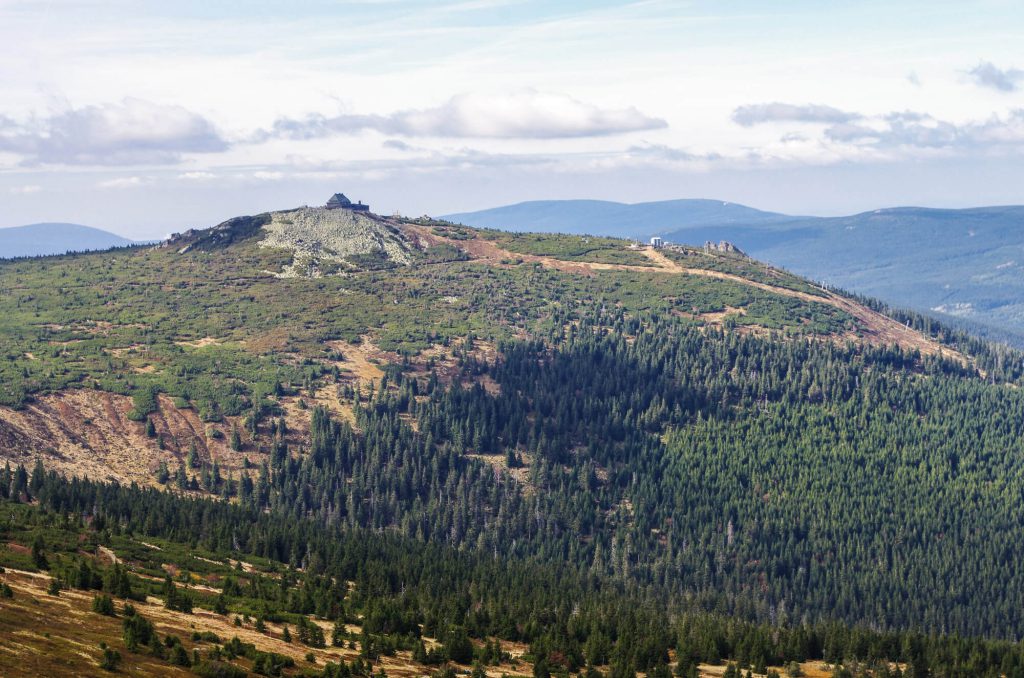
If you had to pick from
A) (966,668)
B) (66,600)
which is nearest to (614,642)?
(966,668)

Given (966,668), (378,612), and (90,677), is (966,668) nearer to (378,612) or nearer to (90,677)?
(378,612)

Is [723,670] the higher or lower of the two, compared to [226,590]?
lower

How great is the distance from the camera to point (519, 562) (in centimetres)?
19475

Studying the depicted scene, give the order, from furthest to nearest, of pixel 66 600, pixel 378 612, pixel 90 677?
pixel 378 612
pixel 66 600
pixel 90 677

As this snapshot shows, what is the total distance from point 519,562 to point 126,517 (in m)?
68.4

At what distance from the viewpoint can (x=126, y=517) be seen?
538ft

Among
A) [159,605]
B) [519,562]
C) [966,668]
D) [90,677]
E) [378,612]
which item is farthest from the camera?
A: [519,562]

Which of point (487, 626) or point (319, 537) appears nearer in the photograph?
point (487, 626)

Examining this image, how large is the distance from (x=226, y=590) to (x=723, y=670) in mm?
60577

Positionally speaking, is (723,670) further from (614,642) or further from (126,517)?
(126,517)

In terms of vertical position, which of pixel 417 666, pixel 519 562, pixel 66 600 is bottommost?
pixel 519 562

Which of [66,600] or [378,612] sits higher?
[66,600]

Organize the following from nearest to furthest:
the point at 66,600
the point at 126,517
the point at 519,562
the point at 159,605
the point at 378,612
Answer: the point at 66,600 < the point at 159,605 < the point at 378,612 < the point at 126,517 < the point at 519,562

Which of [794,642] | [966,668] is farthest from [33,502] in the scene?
[966,668]
